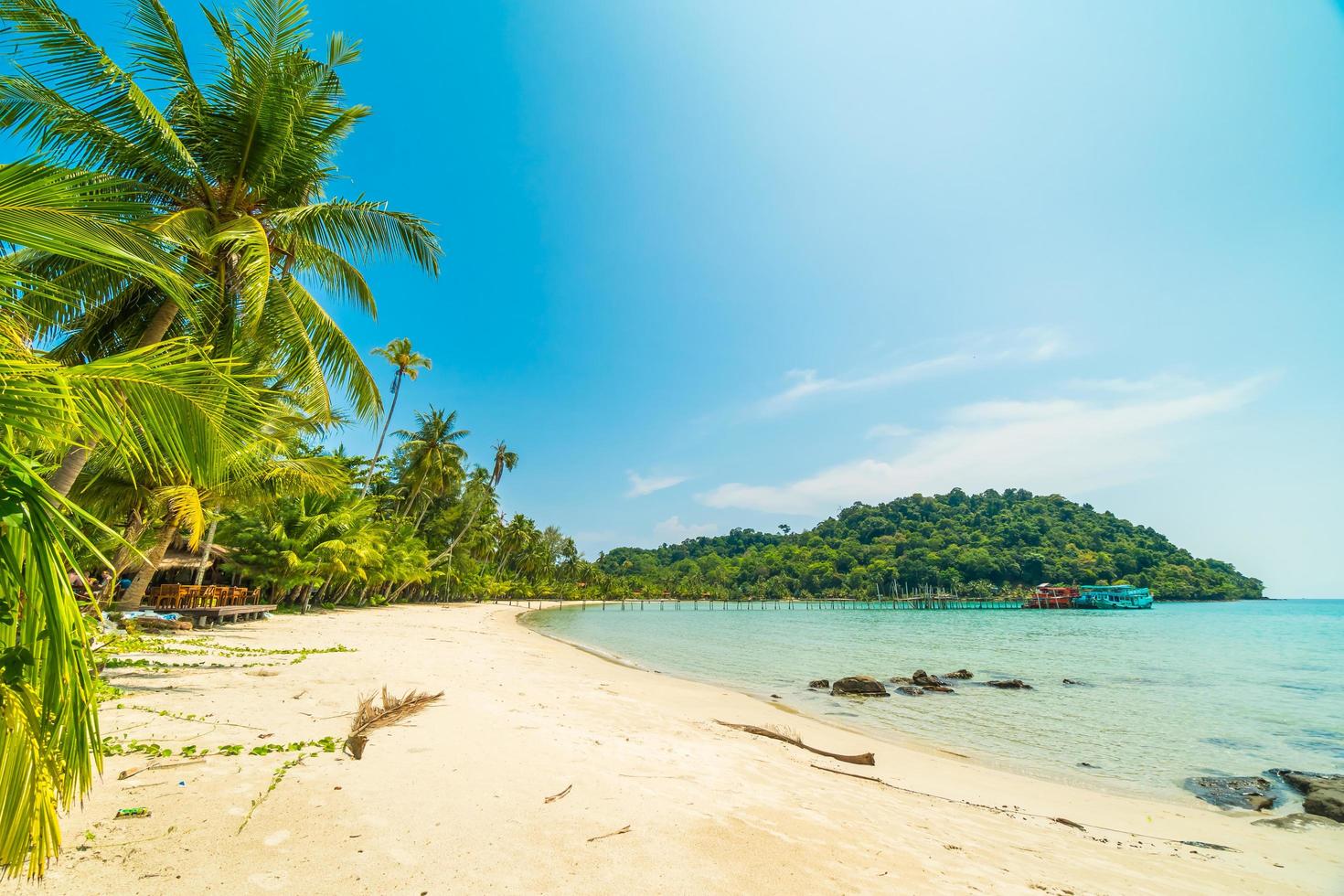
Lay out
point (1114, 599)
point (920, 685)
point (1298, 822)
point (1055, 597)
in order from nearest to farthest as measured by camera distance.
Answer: point (1298, 822)
point (920, 685)
point (1114, 599)
point (1055, 597)

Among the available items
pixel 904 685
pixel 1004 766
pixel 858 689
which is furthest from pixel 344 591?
pixel 1004 766

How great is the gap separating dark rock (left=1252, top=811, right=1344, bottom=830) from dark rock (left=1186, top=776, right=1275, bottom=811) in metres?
0.34

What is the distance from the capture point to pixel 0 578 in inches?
71.4

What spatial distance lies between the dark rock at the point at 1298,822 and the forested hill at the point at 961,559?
97.4 meters

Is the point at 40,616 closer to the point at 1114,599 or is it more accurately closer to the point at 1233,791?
the point at 1233,791

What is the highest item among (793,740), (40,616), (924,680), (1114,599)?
(40,616)

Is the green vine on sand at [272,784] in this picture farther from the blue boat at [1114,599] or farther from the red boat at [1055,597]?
the blue boat at [1114,599]

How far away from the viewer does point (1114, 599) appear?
84.7 m

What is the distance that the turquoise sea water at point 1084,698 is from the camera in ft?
31.8

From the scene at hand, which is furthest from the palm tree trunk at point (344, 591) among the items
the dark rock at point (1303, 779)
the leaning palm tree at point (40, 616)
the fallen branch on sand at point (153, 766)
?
the dark rock at point (1303, 779)

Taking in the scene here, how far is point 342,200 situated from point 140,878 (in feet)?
26.5

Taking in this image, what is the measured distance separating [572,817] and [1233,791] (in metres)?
9.67

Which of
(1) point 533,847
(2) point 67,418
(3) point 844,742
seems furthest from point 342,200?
(3) point 844,742

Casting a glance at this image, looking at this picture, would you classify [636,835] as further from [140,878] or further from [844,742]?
[844,742]
